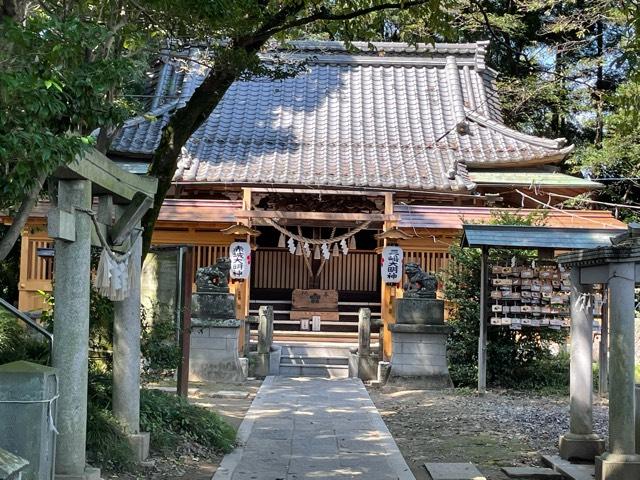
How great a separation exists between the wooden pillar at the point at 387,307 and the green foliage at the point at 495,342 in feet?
4.68

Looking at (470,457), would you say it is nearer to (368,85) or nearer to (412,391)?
(412,391)

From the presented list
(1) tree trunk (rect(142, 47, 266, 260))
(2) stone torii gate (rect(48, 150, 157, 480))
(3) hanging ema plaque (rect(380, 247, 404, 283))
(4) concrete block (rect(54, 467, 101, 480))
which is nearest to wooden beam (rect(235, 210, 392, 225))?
(3) hanging ema plaque (rect(380, 247, 404, 283))

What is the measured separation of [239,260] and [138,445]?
10058 mm

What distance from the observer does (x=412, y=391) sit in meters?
14.8

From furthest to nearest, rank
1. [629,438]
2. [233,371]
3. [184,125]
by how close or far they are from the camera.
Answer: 1. [233,371]
2. [184,125]
3. [629,438]

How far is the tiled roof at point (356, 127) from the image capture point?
19250 millimetres

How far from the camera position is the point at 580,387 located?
9.02 m

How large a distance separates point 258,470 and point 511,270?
296 inches

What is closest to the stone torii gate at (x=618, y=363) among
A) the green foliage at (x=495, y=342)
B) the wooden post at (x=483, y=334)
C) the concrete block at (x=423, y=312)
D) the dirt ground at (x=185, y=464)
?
the dirt ground at (x=185, y=464)

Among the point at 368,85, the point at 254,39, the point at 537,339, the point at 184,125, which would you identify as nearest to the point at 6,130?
the point at 184,125

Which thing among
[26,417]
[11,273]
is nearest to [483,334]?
[26,417]

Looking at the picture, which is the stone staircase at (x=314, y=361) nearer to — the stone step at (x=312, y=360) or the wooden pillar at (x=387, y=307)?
the stone step at (x=312, y=360)

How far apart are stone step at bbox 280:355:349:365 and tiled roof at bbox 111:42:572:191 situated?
4.03 m

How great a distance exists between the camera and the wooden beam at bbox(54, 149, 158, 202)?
6.27 m
